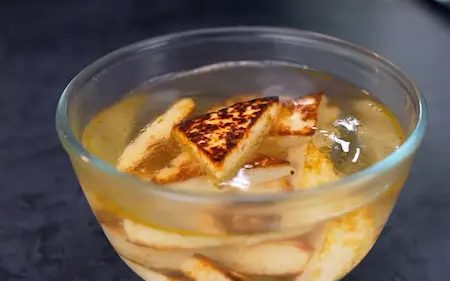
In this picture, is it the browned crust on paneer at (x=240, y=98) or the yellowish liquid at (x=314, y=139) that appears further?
the browned crust on paneer at (x=240, y=98)

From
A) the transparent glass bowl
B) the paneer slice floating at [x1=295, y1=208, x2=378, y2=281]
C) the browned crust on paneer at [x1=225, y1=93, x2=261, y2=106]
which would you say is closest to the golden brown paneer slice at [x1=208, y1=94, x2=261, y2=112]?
the browned crust on paneer at [x1=225, y1=93, x2=261, y2=106]

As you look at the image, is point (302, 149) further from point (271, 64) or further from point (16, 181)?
point (16, 181)

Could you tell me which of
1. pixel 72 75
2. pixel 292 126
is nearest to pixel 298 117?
pixel 292 126

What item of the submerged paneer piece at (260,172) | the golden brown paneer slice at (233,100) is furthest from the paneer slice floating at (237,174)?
the golden brown paneer slice at (233,100)

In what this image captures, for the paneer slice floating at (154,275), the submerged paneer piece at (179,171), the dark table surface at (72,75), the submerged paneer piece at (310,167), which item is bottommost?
the dark table surface at (72,75)

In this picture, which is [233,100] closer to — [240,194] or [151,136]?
[151,136]

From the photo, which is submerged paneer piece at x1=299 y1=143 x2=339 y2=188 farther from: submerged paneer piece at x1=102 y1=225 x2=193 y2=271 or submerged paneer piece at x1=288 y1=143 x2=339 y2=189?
submerged paneer piece at x1=102 y1=225 x2=193 y2=271

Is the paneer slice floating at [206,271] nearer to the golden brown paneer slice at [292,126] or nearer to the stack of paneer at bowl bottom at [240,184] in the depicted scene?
the stack of paneer at bowl bottom at [240,184]

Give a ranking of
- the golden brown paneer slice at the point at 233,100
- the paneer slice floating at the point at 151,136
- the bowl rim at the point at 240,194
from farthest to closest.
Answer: the golden brown paneer slice at the point at 233,100 → the paneer slice floating at the point at 151,136 → the bowl rim at the point at 240,194

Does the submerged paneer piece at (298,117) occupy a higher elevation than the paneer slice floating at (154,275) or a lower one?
higher
